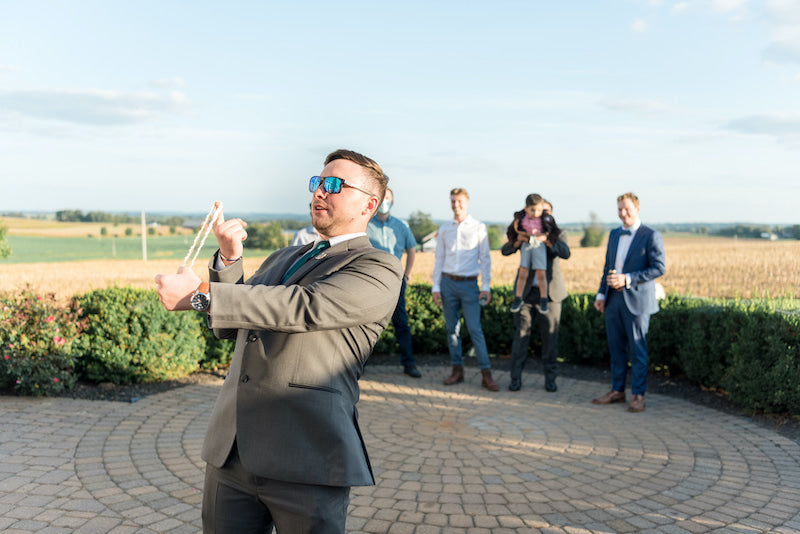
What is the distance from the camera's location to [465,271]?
25.5ft

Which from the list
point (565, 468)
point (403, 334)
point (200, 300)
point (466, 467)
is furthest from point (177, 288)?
point (403, 334)

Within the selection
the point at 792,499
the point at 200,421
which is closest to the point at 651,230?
the point at 792,499

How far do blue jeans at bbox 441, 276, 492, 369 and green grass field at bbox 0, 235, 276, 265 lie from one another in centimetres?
3787

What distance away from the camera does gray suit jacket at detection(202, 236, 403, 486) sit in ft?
6.45

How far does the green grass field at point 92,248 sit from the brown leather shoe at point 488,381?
38.3 metres

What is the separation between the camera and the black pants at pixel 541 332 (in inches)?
305

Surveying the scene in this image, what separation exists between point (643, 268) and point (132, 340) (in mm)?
6164

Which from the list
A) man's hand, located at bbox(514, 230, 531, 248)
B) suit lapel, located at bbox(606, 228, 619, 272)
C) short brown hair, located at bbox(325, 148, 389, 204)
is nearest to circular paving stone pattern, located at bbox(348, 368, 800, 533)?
suit lapel, located at bbox(606, 228, 619, 272)

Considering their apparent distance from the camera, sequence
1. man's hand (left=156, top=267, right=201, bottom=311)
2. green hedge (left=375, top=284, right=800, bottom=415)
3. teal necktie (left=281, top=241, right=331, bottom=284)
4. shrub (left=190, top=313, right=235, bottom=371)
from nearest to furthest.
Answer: man's hand (left=156, top=267, right=201, bottom=311), teal necktie (left=281, top=241, right=331, bottom=284), green hedge (left=375, top=284, right=800, bottom=415), shrub (left=190, top=313, right=235, bottom=371)

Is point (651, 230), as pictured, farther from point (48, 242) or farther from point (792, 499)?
point (48, 242)

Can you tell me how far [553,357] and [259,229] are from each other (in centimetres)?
2874

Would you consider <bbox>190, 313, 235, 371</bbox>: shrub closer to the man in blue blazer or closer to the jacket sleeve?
the man in blue blazer

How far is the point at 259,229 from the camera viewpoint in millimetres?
34562

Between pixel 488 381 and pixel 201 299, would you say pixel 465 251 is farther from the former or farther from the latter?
pixel 201 299
